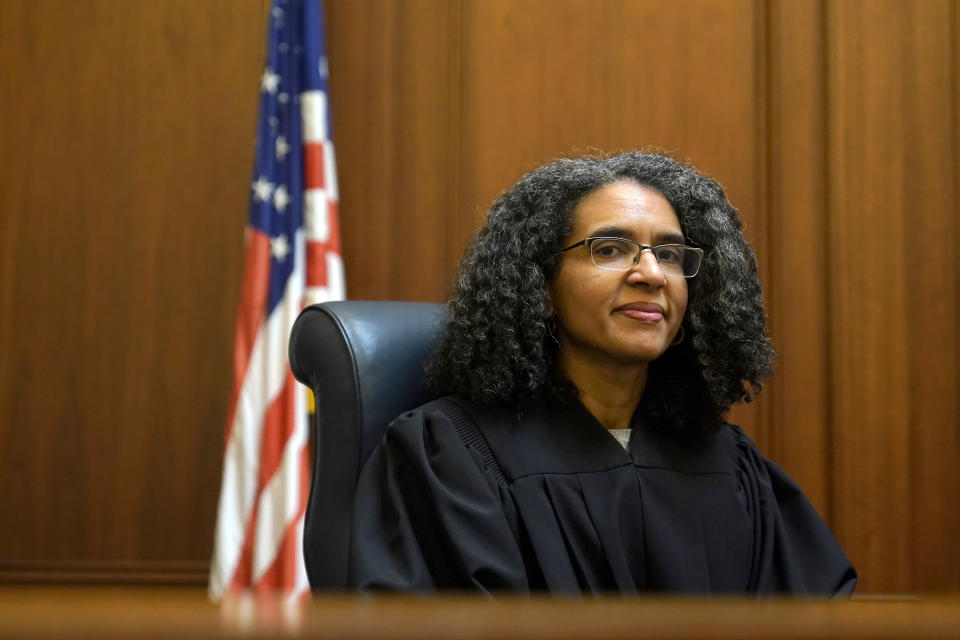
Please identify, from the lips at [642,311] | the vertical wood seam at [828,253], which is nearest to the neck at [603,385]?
the lips at [642,311]

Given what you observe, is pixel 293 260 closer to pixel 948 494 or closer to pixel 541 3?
pixel 541 3

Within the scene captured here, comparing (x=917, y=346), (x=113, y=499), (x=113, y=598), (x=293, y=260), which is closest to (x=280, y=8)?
(x=293, y=260)

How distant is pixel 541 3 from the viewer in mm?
3326

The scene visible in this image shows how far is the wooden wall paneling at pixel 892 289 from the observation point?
3.14 m

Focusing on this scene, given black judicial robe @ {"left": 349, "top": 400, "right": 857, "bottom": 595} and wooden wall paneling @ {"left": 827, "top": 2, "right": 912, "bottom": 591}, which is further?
wooden wall paneling @ {"left": 827, "top": 2, "right": 912, "bottom": 591}

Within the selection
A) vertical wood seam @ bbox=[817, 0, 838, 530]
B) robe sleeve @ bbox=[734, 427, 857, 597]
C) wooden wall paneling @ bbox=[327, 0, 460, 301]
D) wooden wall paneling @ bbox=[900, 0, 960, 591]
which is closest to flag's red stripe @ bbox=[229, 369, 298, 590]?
wooden wall paneling @ bbox=[327, 0, 460, 301]

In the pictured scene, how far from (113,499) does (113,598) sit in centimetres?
314

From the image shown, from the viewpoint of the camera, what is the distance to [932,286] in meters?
3.21

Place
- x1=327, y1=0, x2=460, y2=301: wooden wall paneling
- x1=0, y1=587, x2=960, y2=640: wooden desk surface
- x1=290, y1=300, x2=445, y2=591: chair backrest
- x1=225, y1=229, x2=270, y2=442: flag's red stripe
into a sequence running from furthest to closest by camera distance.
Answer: x1=327, y1=0, x2=460, y2=301: wooden wall paneling → x1=225, y1=229, x2=270, y2=442: flag's red stripe → x1=290, y1=300, x2=445, y2=591: chair backrest → x1=0, y1=587, x2=960, y2=640: wooden desk surface

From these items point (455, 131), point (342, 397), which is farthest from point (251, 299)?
point (342, 397)

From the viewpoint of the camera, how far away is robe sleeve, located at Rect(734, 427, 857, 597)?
1894 mm

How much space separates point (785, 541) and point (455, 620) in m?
1.80

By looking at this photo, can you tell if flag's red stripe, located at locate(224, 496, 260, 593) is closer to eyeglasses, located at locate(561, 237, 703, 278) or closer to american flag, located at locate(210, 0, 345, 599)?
american flag, located at locate(210, 0, 345, 599)

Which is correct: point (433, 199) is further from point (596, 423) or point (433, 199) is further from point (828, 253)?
point (596, 423)
